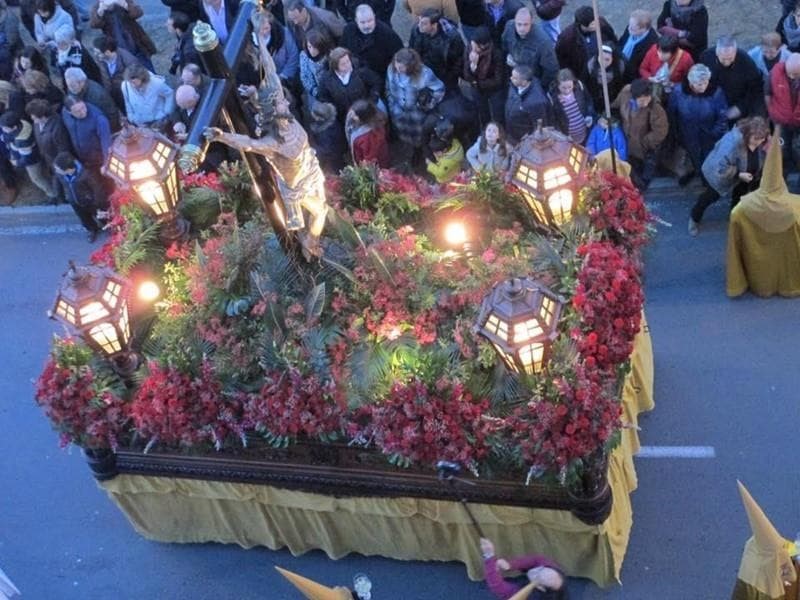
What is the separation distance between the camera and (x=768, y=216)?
28.5 ft

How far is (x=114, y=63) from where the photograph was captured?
37.1 ft

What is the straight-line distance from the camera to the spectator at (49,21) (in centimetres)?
1182

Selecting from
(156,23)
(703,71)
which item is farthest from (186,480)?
(156,23)

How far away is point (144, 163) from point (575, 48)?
526cm

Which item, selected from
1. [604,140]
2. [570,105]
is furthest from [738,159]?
[570,105]

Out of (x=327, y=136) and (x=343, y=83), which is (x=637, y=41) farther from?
(x=327, y=136)

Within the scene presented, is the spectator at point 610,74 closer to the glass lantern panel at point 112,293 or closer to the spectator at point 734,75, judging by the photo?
the spectator at point 734,75

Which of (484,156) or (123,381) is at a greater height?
(484,156)

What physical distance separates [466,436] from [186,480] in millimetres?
2166

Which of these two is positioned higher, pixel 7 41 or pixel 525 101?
pixel 7 41

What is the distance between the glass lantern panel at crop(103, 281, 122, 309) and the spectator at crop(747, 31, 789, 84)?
6371 millimetres

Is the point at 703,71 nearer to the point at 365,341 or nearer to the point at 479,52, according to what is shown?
the point at 479,52

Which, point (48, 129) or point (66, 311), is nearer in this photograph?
point (66, 311)

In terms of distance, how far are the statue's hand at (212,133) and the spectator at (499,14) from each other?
637 centimetres
